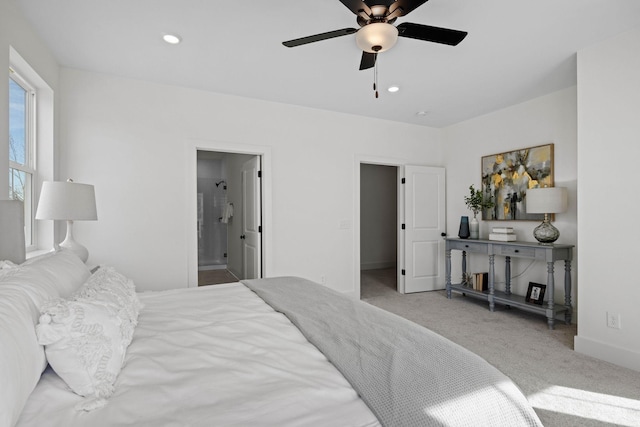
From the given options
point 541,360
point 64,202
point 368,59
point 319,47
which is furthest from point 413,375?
point 319,47

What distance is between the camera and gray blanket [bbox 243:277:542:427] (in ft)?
2.96

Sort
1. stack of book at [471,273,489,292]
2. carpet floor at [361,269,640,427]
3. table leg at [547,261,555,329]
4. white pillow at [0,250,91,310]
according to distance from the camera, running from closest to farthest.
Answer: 1. white pillow at [0,250,91,310]
2. carpet floor at [361,269,640,427]
3. table leg at [547,261,555,329]
4. stack of book at [471,273,489,292]

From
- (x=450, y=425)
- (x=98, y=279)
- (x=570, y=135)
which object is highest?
(x=570, y=135)

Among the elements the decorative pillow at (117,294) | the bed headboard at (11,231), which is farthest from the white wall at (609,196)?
the bed headboard at (11,231)

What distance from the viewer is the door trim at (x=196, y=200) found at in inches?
142

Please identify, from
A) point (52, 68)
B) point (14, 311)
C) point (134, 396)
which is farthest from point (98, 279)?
point (52, 68)

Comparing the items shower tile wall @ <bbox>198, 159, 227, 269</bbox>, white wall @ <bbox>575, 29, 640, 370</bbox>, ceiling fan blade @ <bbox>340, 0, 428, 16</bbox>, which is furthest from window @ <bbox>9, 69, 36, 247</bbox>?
white wall @ <bbox>575, 29, 640, 370</bbox>

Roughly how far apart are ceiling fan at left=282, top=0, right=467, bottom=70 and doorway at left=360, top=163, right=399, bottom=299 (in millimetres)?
5266

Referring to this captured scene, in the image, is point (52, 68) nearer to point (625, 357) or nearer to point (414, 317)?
point (414, 317)

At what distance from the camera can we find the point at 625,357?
2547 millimetres

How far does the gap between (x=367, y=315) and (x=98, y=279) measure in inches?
50.1

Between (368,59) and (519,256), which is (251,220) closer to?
(368,59)

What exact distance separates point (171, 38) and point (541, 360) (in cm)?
392

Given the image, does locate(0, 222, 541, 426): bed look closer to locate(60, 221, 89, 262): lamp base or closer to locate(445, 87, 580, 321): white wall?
locate(60, 221, 89, 262): lamp base
